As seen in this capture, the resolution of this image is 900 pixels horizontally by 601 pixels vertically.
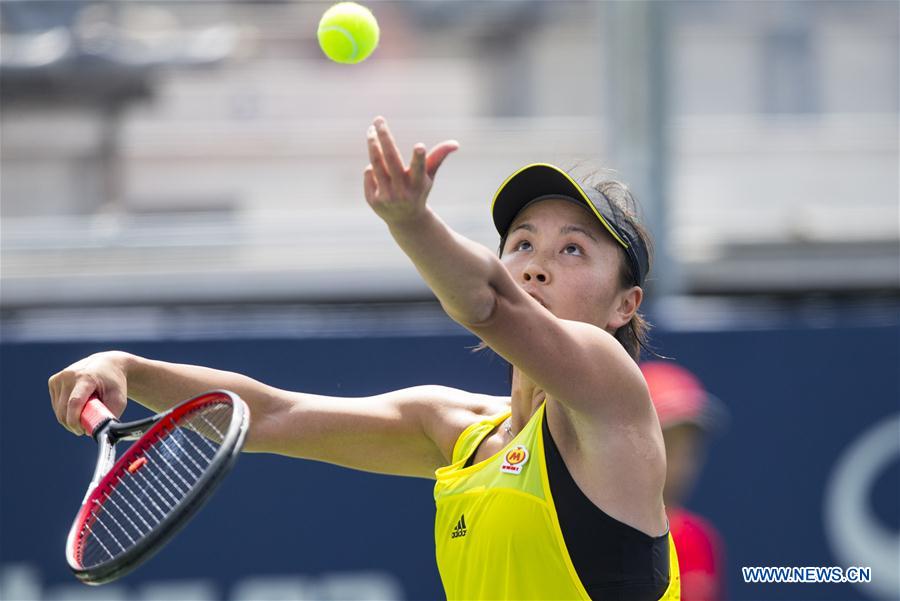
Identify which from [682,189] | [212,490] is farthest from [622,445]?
[682,189]

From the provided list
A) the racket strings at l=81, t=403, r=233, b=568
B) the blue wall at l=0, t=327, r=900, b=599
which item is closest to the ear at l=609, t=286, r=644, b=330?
the racket strings at l=81, t=403, r=233, b=568

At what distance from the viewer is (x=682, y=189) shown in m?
7.71

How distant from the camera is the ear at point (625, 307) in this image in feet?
7.21

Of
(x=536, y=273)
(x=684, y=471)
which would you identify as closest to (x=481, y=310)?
(x=536, y=273)

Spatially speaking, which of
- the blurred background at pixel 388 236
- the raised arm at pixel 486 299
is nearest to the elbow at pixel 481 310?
the raised arm at pixel 486 299

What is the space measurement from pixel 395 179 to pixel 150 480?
3.04 ft

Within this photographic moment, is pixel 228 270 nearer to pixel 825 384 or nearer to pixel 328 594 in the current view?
pixel 328 594

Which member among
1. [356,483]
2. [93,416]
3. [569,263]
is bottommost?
[356,483]

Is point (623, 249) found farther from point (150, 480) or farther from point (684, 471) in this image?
point (684, 471)

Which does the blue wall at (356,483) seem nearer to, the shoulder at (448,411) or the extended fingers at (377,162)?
the shoulder at (448,411)

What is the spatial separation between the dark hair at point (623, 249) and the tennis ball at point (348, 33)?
1.87ft

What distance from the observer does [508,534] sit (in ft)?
6.54

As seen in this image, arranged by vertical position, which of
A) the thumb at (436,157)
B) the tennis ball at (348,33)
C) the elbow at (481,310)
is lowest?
the elbow at (481,310)

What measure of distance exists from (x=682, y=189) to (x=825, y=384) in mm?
2712
